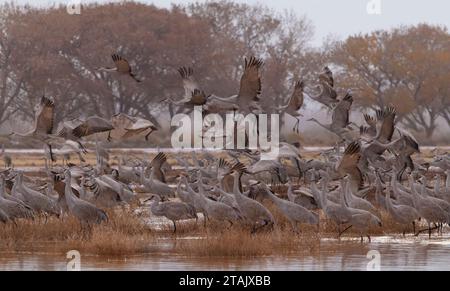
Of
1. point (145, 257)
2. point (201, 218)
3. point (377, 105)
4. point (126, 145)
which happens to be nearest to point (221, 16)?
point (377, 105)

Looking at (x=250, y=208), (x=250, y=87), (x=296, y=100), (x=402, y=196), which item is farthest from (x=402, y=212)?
(x=296, y=100)

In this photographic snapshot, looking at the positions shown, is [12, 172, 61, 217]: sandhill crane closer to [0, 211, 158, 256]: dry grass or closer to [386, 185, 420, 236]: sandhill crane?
[0, 211, 158, 256]: dry grass

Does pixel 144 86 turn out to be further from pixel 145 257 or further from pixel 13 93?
pixel 145 257

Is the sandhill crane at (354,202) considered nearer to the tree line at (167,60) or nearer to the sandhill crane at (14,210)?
the sandhill crane at (14,210)

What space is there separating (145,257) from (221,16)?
166 feet

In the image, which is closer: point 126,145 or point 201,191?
point 201,191

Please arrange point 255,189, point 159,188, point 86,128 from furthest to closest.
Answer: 1. point 86,128
2. point 159,188
3. point 255,189

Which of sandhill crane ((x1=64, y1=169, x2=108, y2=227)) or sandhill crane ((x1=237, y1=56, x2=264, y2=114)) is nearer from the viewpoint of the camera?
sandhill crane ((x1=64, y1=169, x2=108, y2=227))

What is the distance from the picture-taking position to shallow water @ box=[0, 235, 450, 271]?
13797mm

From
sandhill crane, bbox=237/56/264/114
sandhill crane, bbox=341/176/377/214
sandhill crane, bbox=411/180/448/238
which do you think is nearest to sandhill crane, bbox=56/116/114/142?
sandhill crane, bbox=237/56/264/114

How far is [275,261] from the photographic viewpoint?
46.9 ft

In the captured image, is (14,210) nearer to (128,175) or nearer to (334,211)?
(334,211)

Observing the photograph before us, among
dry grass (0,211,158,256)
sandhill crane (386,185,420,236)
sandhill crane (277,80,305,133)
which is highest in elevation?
sandhill crane (277,80,305,133)

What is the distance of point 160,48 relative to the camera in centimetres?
5450
